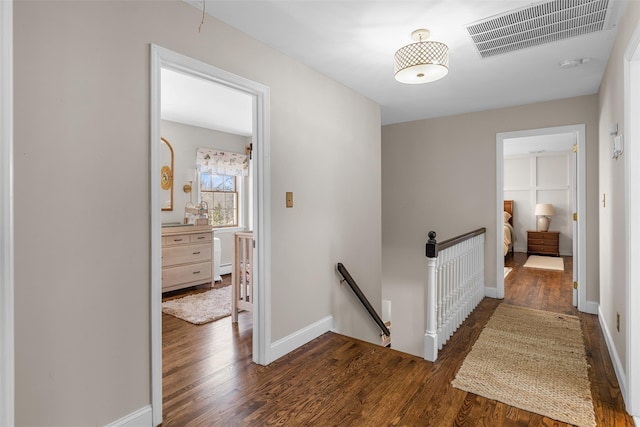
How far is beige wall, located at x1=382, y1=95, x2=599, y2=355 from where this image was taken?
154 inches

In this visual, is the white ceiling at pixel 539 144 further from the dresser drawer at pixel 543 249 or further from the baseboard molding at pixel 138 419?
the baseboard molding at pixel 138 419

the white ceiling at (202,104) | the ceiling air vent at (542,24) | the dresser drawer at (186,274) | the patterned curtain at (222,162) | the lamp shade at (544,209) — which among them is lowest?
the dresser drawer at (186,274)

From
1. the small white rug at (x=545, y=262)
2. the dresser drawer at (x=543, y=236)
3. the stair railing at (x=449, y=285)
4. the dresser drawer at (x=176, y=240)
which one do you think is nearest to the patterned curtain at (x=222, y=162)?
the dresser drawer at (x=176, y=240)

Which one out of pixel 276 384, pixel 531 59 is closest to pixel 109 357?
pixel 276 384

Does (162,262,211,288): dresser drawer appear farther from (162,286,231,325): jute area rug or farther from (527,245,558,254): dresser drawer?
(527,245,558,254): dresser drawer

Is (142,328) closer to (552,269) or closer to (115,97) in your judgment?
(115,97)

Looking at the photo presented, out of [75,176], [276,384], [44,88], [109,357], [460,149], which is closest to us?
[44,88]

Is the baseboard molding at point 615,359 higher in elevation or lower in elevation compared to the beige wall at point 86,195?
lower

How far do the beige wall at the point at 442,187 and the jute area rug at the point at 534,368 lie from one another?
108 cm

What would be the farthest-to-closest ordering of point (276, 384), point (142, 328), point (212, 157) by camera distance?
point (212, 157)
point (276, 384)
point (142, 328)

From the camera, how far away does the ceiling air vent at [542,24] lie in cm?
213

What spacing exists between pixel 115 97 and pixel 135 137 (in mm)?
208

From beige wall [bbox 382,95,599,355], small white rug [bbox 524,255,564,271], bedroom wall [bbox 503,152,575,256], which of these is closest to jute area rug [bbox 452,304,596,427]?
beige wall [bbox 382,95,599,355]

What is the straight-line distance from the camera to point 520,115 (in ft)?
14.0
